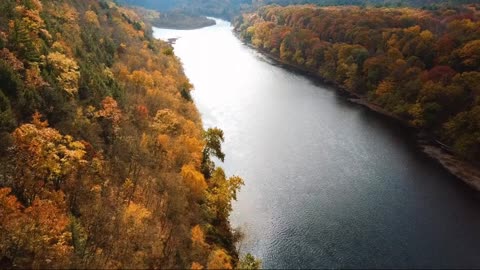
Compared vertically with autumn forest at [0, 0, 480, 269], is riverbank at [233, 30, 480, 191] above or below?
below

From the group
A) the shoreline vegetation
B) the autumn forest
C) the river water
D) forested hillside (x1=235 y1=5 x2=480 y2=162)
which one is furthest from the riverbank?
the river water

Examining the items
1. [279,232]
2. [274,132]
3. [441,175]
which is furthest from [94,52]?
[441,175]

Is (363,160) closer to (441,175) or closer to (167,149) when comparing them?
(441,175)

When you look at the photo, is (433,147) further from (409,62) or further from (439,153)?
(409,62)

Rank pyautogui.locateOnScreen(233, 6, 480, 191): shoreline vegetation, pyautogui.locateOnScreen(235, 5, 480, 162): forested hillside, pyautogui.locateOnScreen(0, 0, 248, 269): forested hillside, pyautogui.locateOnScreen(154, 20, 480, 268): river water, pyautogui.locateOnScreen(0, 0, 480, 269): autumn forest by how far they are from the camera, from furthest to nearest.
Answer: pyautogui.locateOnScreen(235, 5, 480, 162): forested hillside
pyautogui.locateOnScreen(233, 6, 480, 191): shoreline vegetation
pyautogui.locateOnScreen(154, 20, 480, 268): river water
pyautogui.locateOnScreen(0, 0, 480, 269): autumn forest
pyautogui.locateOnScreen(0, 0, 248, 269): forested hillside

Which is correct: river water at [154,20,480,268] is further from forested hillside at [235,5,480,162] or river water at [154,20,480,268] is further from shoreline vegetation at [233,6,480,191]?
forested hillside at [235,5,480,162]

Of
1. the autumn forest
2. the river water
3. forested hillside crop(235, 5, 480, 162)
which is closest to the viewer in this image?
the autumn forest
